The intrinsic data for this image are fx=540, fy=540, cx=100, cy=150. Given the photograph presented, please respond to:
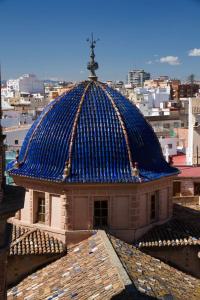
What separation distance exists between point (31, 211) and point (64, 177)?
1.90 metres

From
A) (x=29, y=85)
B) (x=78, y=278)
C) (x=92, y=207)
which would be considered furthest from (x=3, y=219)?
(x=29, y=85)

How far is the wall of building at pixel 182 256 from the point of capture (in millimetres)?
16641

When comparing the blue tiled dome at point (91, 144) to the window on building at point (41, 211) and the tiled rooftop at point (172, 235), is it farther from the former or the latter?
the tiled rooftop at point (172, 235)

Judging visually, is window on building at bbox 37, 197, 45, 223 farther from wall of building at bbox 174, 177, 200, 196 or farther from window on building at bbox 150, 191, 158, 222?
wall of building at bbox 174, 177, 200, 196

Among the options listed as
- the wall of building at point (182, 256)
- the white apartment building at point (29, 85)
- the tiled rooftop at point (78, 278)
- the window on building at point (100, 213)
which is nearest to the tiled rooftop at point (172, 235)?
the wall of building at point (182, 256)

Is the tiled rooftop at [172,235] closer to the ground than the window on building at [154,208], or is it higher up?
closer to the ground

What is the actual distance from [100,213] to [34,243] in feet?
7.29

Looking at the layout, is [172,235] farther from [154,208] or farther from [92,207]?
[92,207]

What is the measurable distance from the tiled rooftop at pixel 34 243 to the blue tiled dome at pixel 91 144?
6.06ft

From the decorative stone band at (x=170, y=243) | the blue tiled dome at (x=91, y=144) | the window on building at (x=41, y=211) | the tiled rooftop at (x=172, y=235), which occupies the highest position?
the blue tiled dome at (x=91, y=144)

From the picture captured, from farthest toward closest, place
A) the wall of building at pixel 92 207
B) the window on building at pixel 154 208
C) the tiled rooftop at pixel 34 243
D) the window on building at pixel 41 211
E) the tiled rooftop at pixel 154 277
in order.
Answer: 1. the window on building at pixel 154 208
2. the window on building at pixel 41 211
3. the wall of building at pixel 92 207
4. the tiled rooftop at pixel 34 243
5. the tiled rooftop at pixel 154 277

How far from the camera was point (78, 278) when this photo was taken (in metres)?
13.7

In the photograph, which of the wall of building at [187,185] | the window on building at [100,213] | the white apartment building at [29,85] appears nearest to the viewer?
the window on building at [100,213]

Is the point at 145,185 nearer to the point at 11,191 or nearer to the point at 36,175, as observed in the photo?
the point at 36,175
